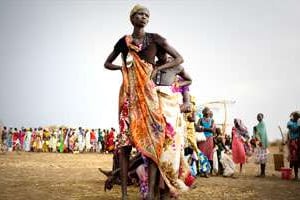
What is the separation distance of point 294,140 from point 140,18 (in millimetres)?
8001

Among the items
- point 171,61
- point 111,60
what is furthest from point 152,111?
point 111,60

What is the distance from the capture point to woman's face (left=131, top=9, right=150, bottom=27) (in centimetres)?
428

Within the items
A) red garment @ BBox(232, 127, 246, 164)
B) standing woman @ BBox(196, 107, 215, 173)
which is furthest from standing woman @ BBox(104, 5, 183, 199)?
red garment @ BBox(232, 127, 246, 164)

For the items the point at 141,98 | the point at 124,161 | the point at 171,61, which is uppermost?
the point at 171,61

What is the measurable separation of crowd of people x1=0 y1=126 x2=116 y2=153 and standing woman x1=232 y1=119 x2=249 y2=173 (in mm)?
19803

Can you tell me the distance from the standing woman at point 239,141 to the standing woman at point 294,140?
5.16 ft

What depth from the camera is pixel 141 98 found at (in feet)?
13.6

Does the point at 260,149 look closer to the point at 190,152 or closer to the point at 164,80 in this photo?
the point at 190,152

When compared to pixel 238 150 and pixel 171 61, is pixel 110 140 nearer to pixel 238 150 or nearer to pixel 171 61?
pixel 238 150

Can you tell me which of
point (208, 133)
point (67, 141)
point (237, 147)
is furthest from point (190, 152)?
point (67, 141)

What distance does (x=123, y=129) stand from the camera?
13.8 feet

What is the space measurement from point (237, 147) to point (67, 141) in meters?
22.1

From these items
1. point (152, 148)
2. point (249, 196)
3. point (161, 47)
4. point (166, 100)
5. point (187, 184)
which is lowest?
point (249, 196)

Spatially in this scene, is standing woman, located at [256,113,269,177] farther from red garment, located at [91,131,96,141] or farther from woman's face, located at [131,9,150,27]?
red garment, located at [91,131,96,141]
